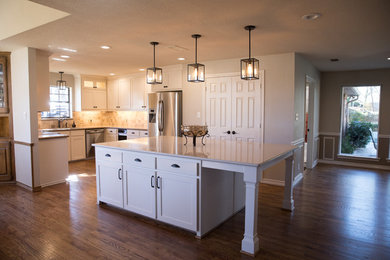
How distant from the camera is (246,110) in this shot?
195 inches

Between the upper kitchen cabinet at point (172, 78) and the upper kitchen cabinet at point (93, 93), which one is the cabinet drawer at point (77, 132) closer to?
the upper kitchen cabinet at point (93, 93)

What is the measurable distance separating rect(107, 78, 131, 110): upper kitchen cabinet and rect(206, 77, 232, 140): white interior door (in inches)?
112

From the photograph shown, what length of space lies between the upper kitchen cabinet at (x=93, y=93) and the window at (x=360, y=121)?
22.0ft

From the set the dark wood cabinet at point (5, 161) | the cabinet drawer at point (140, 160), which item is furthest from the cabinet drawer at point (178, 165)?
the dark wood cabinet at point (5, 161)

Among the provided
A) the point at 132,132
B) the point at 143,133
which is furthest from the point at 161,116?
the point at 132,132

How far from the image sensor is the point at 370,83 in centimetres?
633

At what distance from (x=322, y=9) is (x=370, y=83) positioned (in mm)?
4813

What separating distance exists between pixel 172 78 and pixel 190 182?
144 inches

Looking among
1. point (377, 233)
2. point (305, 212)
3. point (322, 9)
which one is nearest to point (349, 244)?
point (377, 233)

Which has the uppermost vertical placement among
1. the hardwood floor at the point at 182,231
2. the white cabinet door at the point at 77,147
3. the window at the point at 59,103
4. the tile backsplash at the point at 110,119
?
the window at the point at 59,103

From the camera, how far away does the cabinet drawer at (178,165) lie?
8.59 feet

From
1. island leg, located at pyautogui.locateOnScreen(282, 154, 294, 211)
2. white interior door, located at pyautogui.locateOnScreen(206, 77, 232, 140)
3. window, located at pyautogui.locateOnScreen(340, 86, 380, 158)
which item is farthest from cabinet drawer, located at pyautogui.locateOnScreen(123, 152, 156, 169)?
window, located at pyautogui.locateOnScreen(340, 86, 380, 158)

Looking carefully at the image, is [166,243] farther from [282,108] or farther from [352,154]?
[352,154]

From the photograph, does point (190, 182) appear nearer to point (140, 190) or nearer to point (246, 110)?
point (140, 190)
